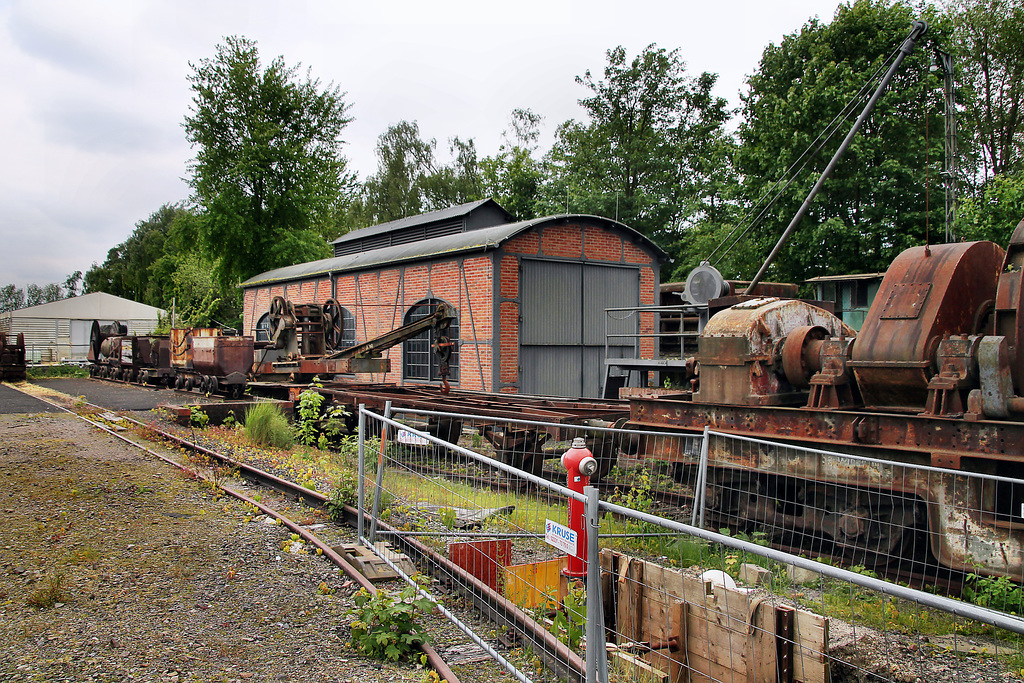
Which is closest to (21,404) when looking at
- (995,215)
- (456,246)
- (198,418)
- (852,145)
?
(198,418)

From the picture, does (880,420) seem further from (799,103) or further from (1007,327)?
(799,103)

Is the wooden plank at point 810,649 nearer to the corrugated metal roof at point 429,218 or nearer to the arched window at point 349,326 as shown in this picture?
the arched window at point 349,326

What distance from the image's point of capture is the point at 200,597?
5.01 m

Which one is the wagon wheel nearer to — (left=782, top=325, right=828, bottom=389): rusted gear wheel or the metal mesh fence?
the metal mesh fence

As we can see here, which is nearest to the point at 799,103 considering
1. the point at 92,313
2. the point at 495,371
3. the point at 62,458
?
the point at 495,371

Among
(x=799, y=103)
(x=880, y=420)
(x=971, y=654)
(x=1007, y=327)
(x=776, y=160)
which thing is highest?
(x=799, y=103)

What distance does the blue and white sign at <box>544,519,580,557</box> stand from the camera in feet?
10.9

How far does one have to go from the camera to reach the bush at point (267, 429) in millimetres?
12039

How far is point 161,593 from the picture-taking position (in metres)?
5.05

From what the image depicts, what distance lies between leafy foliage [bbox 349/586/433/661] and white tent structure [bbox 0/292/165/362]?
54149 mm

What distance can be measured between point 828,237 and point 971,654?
23898 mm

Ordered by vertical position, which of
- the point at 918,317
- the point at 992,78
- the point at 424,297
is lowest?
the point at 918,317

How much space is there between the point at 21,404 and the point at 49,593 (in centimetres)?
1733

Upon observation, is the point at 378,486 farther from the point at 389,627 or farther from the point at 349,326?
the point at 349,326
